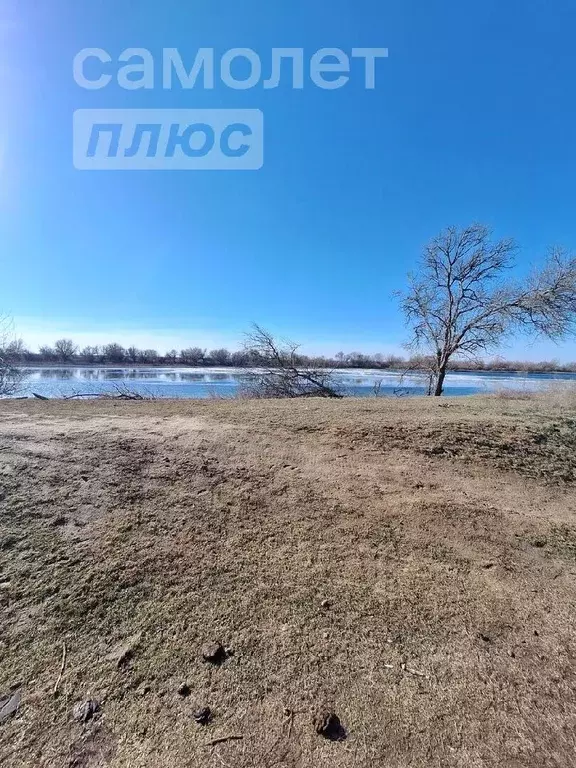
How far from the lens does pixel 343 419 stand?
5.85 m

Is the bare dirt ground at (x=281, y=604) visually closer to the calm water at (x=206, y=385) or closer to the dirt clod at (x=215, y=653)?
the dirt clod at (x=215, y=653)

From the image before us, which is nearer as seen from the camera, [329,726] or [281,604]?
[329,726]

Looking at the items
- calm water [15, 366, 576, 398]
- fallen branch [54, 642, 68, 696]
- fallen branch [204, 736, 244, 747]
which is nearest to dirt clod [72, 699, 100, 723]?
fallen branch [54, 642, 68, 696]

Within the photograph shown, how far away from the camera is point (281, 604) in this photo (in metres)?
2.34

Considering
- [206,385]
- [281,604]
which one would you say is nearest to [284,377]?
[206,385]

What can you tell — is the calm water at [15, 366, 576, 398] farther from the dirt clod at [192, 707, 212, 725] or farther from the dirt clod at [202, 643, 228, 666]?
the dirt clod at [192, 707, 212, 725]

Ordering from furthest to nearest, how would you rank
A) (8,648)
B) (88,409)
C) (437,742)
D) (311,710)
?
(88,409), (8,648), (311,710), (437,742)

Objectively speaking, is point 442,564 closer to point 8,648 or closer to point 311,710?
point 311,710

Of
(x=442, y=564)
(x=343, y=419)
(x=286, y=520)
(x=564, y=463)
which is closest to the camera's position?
(x=442, y=564)

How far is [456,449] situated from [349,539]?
103 inches

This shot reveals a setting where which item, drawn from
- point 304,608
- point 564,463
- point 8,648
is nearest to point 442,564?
point 304,608

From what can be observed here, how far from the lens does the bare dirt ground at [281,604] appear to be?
5.24 feet

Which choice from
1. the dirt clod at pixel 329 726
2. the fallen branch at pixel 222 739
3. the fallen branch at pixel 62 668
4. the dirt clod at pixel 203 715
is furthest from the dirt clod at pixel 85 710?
the dirt clod at pixel 329 726

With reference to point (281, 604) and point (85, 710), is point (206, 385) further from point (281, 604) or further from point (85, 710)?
point (85, 710)
